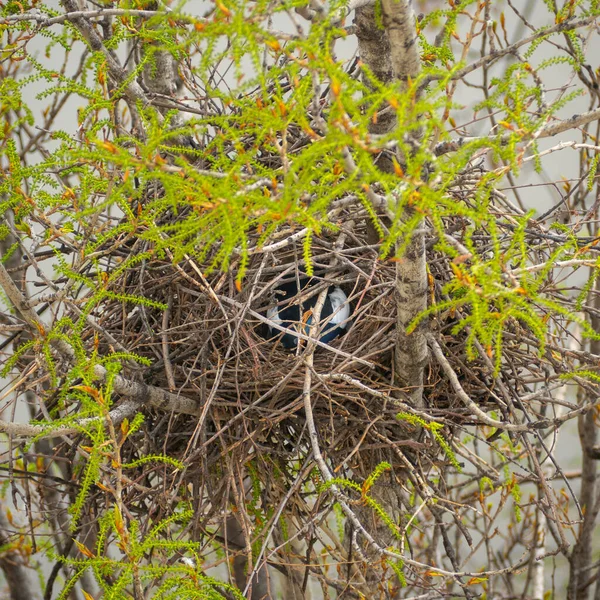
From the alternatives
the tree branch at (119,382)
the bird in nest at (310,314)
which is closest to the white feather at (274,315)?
the bird in nest at (310,314)

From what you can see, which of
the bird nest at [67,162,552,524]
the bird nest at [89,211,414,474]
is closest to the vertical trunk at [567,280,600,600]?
the bird nest at [67,162,552,524]

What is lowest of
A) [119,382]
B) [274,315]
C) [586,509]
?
[586,509]

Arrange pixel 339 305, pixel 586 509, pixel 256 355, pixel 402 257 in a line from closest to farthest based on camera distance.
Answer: pixel 402 257 < pixel 256 355 < pixel 339 305 < pixel 586 509

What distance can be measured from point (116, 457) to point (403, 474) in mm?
548

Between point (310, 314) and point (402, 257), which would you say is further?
point (310, 314)

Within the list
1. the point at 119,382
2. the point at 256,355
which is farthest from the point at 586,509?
the point at 119,382

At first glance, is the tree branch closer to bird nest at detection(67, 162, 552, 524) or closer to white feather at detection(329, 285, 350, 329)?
bird nest at detection(67, 162, 552, 524)

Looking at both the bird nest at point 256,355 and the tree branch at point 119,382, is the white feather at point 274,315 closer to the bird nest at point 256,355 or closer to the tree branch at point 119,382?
the bird nest at point 256,355

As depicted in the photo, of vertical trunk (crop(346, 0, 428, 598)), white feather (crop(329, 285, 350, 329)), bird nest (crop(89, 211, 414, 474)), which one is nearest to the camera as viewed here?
vertical trunk (crop(346, 0, 428, 598))

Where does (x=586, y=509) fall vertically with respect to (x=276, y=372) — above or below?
below

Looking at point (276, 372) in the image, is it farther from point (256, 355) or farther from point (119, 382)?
point (119, 382)

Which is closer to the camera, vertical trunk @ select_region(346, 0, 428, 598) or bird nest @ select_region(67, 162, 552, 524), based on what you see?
vertical trunk @ select_region(346, 0, 428, 598)

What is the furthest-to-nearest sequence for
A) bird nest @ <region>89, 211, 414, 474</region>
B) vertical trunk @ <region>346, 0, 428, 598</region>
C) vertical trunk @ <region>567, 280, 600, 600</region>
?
1. vertical trunk @ <region>567, 280, 600, 600</region>
2. bird nest @ <region>89, 211, 414, 474</region>
3. vertical trunk @ <region>346, 0, 428, 598</region>

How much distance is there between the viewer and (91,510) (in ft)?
4.04
